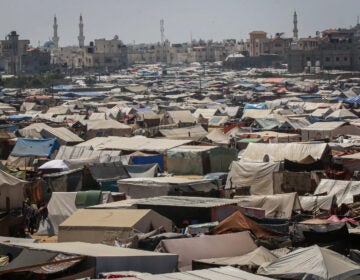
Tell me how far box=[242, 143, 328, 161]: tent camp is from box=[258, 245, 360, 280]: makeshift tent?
28.0 feet

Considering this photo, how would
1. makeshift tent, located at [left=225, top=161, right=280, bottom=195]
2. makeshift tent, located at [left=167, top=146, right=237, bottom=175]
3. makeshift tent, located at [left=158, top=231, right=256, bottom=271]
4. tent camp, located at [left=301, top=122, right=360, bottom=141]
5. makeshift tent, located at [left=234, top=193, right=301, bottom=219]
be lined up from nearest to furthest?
1. makeshift tent, located at [left=158, top=231, right=256, bottom=271]
2. makeshift tent, located at [left=234, top=193, right=301, bottom=219]
3. makeshift tent, located at [left=225, top=161, right=280, bottom=195]
4. makeshift tent, located at [left=167, top=146, right=237, bottom=175]
5. tent camp, located at [left=301, top=122, right=360, bottom=141]

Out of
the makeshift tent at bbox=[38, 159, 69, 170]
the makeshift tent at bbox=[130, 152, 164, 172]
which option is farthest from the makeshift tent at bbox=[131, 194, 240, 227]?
the makeshift tent at bbox=[130, 152, 164, 172]

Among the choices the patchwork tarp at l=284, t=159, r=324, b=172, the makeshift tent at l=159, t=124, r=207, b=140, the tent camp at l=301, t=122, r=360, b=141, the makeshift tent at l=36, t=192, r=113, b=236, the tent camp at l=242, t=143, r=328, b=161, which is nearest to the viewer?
the makeshift tent at l=36, t=192, r=113, b=236

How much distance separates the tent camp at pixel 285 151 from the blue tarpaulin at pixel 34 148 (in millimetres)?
4477

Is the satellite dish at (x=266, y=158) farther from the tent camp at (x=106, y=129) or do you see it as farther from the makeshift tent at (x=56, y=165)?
the tent camp at (x=106, y=129)

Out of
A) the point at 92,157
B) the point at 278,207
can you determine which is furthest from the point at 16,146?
the point at 278,207

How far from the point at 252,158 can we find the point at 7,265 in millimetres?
9648

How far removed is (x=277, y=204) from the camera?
13.0 m

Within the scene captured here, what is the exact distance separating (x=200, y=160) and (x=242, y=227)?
23.8 ft

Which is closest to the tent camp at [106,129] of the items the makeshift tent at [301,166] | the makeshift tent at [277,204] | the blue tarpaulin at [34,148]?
the blue tarpaulin at [34,148]

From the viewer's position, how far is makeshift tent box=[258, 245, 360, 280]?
27.1 feet

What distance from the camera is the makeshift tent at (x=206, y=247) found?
956 cm

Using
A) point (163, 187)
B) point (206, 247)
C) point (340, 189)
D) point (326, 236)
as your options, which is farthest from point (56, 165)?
point (326, 236)

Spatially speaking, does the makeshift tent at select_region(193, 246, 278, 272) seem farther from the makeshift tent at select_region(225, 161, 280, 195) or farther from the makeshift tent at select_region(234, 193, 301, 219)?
the makeshift tent at select_region(225, 161, 280, 195)
